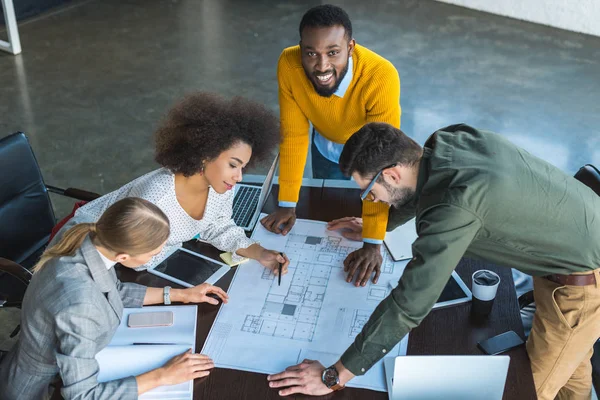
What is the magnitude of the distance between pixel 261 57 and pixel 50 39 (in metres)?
2.23

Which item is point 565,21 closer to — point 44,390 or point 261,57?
point 261,57

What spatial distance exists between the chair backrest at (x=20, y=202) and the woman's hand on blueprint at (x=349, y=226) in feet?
4.38

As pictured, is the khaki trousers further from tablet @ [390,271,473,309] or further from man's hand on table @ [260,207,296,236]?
man's hand on table @ [260,207,296,236]

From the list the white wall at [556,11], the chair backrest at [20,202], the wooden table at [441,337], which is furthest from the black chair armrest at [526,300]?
the white wall at [556,11]

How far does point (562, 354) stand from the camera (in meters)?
2.15

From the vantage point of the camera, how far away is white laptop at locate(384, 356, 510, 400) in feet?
5.91

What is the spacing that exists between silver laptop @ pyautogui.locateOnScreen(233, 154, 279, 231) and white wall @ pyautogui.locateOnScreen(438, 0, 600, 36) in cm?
555

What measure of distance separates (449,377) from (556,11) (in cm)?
640

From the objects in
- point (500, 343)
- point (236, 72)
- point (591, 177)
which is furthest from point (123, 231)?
point (236, 72)

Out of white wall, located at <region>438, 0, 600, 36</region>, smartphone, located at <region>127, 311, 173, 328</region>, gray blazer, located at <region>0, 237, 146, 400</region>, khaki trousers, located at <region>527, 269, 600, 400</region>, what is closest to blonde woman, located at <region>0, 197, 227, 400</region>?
gray blazer, located at <region>0, 237, 146, 400</region>

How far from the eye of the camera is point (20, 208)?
287 centimetres

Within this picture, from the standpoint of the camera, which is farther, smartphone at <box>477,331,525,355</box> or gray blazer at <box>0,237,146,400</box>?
smartphone at <box>477,331,525,355</box>

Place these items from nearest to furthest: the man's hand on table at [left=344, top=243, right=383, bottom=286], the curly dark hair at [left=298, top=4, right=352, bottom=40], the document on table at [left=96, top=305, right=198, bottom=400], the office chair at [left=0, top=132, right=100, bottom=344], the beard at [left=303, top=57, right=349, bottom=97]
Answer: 1. the document on table at [left=96, top=305, right=198, bottom=400]
2. the man's hand on table at [left=344, top=243, right=383, bottom=286]
3. the curly dark hair at [left=298, top=4, right=352, bottom=40]
4. the beard at [left=303, top=57, right=349, bottom=97]
5. the office chair at [left=0, top=132, right=100, bottom=344]

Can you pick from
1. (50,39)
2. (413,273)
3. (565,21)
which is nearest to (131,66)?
(50,39)
